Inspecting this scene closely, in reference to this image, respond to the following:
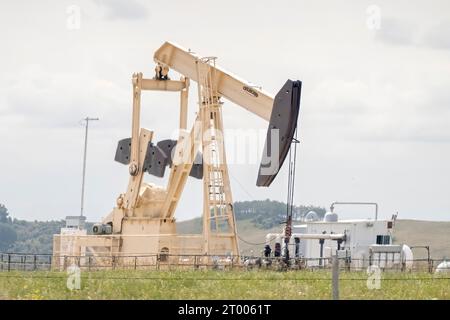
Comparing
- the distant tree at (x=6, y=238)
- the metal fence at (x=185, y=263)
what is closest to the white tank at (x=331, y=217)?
the metal fence at (x=185, y=263)

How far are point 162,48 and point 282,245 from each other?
897cm

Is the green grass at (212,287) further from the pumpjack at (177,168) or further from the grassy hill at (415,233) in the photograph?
the grassy hill at (415,233)

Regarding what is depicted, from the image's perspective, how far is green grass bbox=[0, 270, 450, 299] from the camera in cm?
2330

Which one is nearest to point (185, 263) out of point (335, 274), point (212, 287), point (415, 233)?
point (212, 287)

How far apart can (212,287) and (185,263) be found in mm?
15829

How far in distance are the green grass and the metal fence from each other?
220 inches

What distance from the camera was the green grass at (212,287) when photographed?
2330 centimetres

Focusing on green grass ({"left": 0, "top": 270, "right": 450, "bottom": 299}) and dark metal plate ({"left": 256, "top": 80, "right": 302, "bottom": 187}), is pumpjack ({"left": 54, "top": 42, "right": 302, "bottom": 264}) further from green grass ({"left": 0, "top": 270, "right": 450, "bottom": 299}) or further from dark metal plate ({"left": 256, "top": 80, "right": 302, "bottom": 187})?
green grass ({"left": 0, "top": 270, "right": 450, "bottom": 299})

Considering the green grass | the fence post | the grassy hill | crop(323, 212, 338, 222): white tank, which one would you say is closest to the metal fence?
the green grass

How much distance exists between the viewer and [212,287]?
2462 centimetres

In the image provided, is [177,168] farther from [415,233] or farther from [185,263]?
[415,233]
